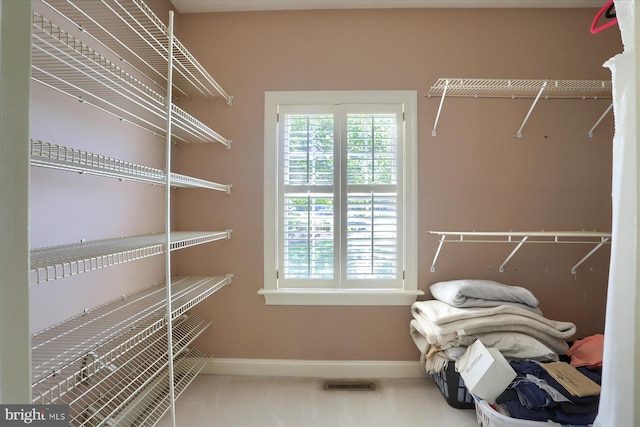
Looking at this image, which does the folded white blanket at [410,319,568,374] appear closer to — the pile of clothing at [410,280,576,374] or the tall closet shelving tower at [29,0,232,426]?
the pile of clothing at [410,280,576,374]

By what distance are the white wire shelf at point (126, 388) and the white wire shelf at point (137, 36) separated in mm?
1353

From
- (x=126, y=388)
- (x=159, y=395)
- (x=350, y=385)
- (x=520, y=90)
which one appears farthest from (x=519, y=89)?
(x=159, y=395)

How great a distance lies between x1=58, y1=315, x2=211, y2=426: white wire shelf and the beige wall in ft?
1.73

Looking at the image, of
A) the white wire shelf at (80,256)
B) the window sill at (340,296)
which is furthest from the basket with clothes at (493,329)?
the white wire shelf at (80,256)

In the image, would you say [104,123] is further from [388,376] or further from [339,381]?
[388,376]

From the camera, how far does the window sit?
6.49 feet

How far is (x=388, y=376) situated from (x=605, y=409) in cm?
116

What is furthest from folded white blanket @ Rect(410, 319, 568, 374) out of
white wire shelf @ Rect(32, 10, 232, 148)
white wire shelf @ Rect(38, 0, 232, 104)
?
white wire shelf @ Rect(38, 0, 232, 104)

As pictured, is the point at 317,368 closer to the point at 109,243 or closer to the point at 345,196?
the point at 345,196

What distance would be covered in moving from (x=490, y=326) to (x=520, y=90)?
1.46 meters

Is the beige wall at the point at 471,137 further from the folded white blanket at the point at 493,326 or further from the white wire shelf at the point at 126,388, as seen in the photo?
the white wire shelf at the point at 126,388

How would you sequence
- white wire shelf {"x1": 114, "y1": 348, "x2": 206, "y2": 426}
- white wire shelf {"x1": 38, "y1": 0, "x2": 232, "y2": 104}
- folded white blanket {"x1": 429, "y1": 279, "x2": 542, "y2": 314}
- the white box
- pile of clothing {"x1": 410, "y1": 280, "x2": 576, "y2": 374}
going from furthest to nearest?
folded white blanket {"x1": 429, "y1": 279, "x2": 542, "y2": 314} < pile of clothing {"x1": 410, "y1": 280, "x2": 576, "y2": 374} < white wire shelf {"x1": 114, "y1": 348, "x2": 206, "y2": 426} < the white box < white wire shelf {"x1": 38, "y1": 0, "x2": 232, "y2": 104}

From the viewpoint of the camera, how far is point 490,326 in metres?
1.55

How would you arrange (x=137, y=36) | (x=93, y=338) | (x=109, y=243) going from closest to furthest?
1. (x=93, y=338)
2. (x=109, y=243)
3. (x=137, y=36)
